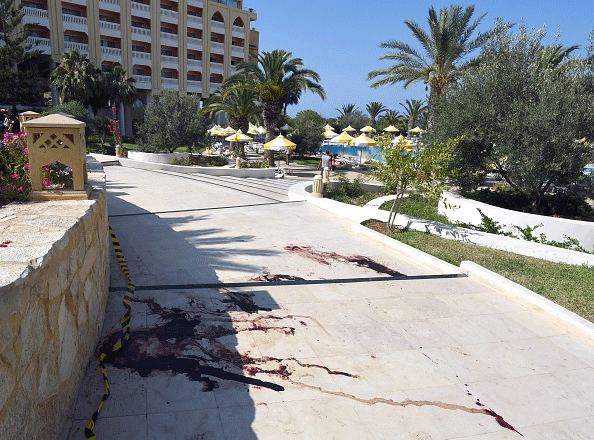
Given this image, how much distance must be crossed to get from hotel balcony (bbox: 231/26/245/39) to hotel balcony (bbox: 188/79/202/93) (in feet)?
26.0

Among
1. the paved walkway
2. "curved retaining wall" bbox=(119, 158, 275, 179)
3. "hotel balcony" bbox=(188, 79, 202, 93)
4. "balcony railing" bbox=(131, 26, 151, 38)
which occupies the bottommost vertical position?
the paved walkway

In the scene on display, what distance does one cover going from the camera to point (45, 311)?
2740 mm

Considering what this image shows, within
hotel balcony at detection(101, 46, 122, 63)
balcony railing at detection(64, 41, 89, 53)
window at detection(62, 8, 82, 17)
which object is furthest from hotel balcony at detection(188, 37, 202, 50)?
balcony railing at detection(64, 41, 89, 53)

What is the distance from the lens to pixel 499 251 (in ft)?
30.7

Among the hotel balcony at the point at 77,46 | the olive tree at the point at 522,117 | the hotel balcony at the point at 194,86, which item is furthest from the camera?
the hotel balcony at the point at 194,86

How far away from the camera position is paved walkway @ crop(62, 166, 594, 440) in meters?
3.50

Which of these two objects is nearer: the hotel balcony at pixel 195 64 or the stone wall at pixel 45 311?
the stone wall at pixel 45 311

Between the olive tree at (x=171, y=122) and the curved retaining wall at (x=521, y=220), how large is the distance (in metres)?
17.4

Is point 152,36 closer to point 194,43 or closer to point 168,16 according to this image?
point 168,16

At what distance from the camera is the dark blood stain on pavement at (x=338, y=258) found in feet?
26.2

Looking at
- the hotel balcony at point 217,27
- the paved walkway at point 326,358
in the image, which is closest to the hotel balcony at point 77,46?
the hotel balcony at point 217,27

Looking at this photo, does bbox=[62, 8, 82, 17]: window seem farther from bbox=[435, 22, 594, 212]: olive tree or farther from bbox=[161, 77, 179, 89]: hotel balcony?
bbox=[435, 22, 594, 212]: olive tree

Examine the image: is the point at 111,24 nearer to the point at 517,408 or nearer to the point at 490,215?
the point at 490,215

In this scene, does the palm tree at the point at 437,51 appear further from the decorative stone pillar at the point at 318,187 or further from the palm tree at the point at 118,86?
the palm tree at the point at 118,86
